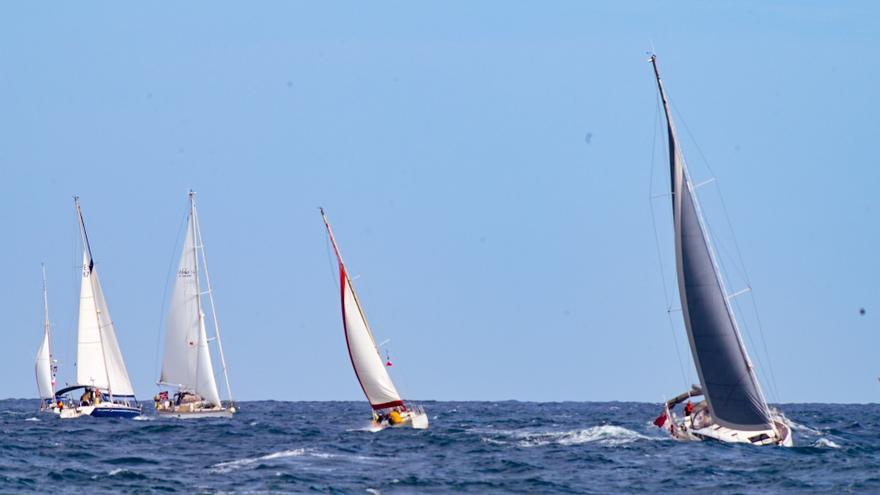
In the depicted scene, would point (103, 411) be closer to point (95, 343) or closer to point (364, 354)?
point (95, 343)

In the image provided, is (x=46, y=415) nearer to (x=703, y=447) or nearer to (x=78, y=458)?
(x=78, y=458)

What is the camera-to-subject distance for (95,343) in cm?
9762

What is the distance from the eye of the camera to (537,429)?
79.7 meters

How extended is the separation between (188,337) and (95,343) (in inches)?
391

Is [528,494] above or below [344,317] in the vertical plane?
below

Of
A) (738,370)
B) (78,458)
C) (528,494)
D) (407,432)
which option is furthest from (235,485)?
(407,432)

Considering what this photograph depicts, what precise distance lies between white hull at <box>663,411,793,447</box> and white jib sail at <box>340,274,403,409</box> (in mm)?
17023

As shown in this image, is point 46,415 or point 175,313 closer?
point 175,313

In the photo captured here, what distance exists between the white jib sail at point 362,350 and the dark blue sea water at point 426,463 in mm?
2395

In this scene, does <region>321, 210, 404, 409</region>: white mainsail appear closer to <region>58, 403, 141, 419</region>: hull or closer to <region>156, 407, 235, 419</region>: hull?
<region>156, 407, 235, 419</region>: hull

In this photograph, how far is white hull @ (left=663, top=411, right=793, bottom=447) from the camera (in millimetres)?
54188

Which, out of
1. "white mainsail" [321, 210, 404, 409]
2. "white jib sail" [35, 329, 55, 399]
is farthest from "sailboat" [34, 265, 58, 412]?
"white mainsail" [321, 210, 404, 409]

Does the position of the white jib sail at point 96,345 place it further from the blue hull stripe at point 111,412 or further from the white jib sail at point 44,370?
the white jib sail at point 44,370

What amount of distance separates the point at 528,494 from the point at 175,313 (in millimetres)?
51003
